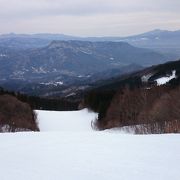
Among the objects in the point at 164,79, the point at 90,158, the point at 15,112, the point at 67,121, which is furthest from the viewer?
the point at 164,79

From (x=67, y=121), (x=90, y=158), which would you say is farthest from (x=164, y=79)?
(x=90, y=158)

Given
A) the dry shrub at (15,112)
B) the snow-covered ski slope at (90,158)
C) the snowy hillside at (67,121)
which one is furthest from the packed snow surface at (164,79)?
the snow-covered ski slope at (90,158)

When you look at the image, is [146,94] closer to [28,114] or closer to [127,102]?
[127,102]

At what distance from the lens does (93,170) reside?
389 inches

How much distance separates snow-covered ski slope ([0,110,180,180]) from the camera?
9.47 meters

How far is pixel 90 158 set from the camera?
36.8 ft

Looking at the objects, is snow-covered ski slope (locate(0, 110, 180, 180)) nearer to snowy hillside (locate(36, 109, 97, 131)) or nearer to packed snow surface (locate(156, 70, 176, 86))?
snowy hillside (locate(36, 109, 97, 131))

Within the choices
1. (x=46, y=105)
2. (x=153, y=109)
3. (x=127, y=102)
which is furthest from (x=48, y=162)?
(x=46, y=105)

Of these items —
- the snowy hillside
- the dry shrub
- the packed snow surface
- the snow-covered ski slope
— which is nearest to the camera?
the snow-covered ski slope

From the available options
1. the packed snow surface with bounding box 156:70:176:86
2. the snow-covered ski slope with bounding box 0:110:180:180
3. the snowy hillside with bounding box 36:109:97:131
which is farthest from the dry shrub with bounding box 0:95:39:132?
the packed snow surface with bounding box 156:70:176:86

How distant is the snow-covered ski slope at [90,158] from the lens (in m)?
9.47

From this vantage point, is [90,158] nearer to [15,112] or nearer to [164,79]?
[15,112]

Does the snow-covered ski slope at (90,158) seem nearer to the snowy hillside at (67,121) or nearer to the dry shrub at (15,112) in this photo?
the snowy hillside at (67,121)

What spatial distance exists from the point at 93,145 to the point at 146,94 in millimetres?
50600
